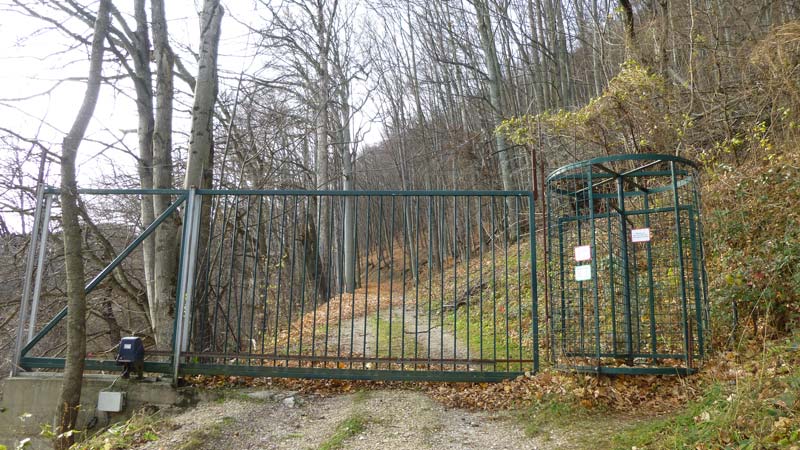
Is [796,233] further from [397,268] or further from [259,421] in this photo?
[397,268]

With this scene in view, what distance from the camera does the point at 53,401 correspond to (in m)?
4.81

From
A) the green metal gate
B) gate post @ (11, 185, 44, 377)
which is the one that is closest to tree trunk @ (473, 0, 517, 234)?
the green metal gate

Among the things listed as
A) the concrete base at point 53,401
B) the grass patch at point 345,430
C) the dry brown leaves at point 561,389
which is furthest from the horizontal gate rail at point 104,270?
the grass patch at point 345,430

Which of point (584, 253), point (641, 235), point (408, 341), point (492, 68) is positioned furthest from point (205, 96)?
point (492, 68)

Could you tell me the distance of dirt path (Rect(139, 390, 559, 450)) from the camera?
3.80m

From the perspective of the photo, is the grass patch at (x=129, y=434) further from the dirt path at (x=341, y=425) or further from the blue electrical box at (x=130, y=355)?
the blue electrical box at (x=130, y=355)

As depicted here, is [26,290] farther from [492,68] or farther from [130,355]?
[492,68]

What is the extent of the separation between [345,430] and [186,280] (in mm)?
2304

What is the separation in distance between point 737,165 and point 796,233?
2.59 metres

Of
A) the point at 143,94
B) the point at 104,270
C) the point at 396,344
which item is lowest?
the point at 396,344

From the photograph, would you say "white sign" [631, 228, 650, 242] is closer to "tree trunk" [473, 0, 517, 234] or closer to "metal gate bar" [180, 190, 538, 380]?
"metal gate bar" [180, 190, 538, 380]

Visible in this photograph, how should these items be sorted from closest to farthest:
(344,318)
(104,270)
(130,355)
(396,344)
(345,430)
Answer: (345,430), (130,355), (104,270), (396,344), (344,318)

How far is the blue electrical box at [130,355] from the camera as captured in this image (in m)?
4.79

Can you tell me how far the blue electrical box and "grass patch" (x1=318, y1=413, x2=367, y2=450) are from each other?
2.23 meters
